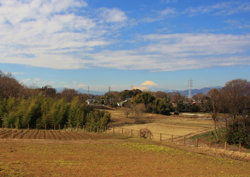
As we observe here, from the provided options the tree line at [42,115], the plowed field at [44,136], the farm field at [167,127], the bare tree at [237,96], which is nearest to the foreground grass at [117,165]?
the plowed field at [44,136]

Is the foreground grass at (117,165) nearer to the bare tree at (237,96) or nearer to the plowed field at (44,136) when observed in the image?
the plowed field at (44,136)

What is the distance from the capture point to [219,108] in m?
31.9

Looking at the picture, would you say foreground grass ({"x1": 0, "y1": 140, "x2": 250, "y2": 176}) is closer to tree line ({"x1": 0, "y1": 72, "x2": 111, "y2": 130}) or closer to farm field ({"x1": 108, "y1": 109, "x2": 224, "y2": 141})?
farm field ({"x1": 108, "y1": 109, "x2": 224, "y2": 141})

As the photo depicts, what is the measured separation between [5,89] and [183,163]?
150 feet

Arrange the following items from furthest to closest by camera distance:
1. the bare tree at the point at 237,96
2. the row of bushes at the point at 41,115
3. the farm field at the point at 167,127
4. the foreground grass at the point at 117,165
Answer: the farm field at the point at 167,127 → the row of bushes at the point at 41,115 → the bare tree at the point at 237,96 → the foreground grass at the point at 117,165

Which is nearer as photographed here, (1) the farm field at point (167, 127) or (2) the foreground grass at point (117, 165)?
(2) the foreground grass at point (117, 165)

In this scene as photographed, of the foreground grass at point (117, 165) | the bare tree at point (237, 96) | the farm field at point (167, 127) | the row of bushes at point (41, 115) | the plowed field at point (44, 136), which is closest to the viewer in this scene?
the foreground grass at point (117, 165)

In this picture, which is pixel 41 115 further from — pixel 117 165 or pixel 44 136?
pixel 117 165

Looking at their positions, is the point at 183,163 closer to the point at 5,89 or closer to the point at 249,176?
the point at 249,176

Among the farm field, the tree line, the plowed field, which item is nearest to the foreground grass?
the plowed field

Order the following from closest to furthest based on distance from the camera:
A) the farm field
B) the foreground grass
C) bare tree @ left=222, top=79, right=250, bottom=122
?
the foreground grass < bare tree @ left=222, top=79, right=250, bottom=122 < the farm field

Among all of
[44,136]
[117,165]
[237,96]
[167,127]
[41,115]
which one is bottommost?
[167,127]

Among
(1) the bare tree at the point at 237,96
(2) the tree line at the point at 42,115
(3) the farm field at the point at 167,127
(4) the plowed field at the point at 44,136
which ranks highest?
Result: (1) the bare tree at the point at 237,96

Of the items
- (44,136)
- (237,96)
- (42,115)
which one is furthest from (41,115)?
(237,96)
